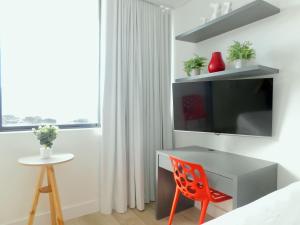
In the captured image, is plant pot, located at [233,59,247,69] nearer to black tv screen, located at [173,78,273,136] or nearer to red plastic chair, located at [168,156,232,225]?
black tv screen, located at [173,78,273,136]

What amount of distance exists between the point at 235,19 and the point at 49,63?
1.83m

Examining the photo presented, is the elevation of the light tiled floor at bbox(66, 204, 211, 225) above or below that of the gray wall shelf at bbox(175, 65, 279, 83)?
below

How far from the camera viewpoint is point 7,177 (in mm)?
1899

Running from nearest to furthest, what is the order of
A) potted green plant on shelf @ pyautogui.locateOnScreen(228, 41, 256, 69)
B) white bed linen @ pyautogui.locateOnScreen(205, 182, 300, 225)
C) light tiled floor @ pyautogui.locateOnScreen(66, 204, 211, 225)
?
white bed linen @ pyautogui.locateOnScreen(205, 182, 300, 225) → potted green plant on shelf @ pyautogui.locateOnScreen(228, 41, 256, 69) → light tiled floor @ pyautogui.locateOnScreen(66, 204, 211, 225)

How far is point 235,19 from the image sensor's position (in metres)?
1.81

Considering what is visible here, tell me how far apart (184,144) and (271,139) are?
106 cm

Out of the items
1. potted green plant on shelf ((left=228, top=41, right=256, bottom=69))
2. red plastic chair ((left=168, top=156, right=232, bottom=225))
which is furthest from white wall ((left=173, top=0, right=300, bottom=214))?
red plastic chair ((left=168, top=156, right=232, bottom=225))

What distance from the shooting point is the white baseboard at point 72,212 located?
77.9 inches

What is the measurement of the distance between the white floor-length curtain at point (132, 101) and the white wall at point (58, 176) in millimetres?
151

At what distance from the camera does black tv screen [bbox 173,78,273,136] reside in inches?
67.9

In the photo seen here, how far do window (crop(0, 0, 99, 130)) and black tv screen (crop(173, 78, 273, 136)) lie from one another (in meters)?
0.99

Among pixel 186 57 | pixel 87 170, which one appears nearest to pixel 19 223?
pixel 87 170

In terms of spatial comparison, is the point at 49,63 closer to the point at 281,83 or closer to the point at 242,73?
the point at 242,73

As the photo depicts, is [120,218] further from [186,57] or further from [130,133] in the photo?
[186,57]
